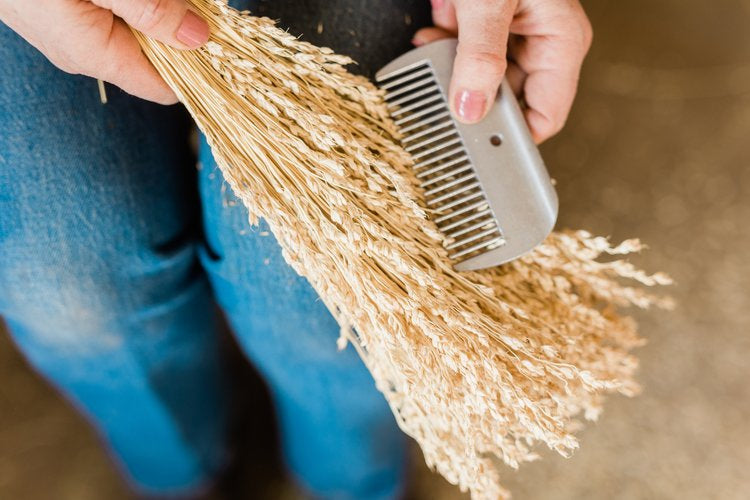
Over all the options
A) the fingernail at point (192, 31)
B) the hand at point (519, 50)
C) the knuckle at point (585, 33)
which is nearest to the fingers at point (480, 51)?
the hand at point (519, 50)

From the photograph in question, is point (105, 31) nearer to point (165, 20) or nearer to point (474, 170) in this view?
point (165, 20)

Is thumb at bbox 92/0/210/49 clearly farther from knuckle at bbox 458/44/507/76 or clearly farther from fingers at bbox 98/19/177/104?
knuckle at bbox 458/44/507/76

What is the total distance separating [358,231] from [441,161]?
0.19 metres

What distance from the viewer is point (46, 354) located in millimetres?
893

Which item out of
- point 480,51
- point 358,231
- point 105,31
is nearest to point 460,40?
point 480,51

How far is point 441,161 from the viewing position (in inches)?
29.3

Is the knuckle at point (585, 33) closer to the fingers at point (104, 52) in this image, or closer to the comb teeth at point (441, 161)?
the comb teeth at point (441, 161)

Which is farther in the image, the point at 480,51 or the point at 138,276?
the point at 138,276

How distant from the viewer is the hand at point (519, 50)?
0.68 metres

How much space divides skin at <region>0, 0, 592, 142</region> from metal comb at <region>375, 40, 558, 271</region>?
0.10 ft

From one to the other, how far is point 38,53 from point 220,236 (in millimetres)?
277

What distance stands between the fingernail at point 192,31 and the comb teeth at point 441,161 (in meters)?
0.20

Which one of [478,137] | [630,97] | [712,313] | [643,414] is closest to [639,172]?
[630,97]

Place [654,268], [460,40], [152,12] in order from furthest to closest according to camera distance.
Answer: [654,268] → [460,40] → [152,12]
